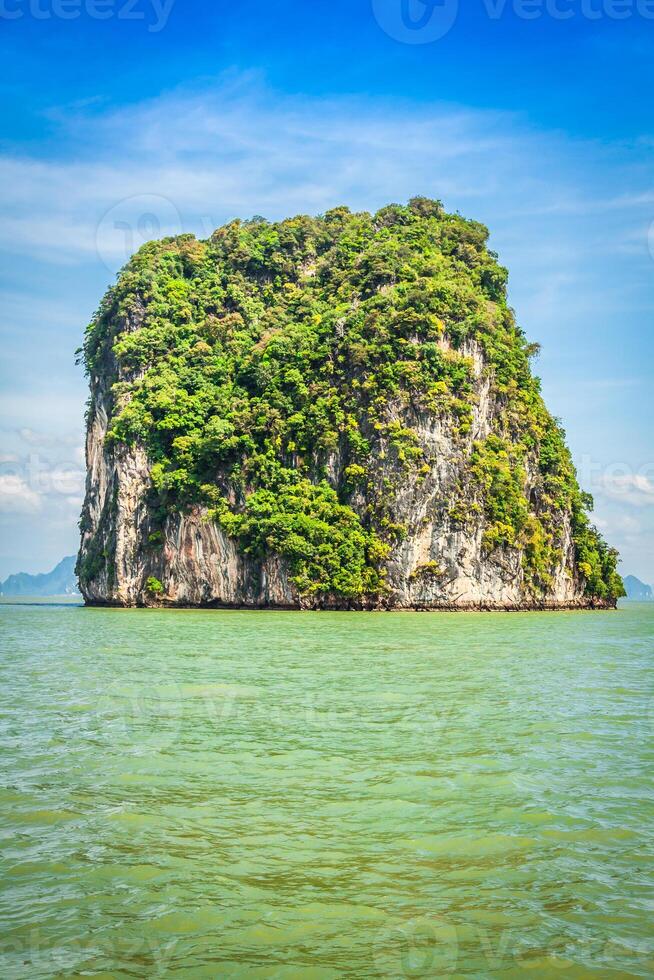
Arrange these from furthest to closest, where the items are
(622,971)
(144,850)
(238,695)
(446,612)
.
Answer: (446,612), (238,695), (144,850), (622,971)

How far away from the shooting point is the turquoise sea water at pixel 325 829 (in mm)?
5070

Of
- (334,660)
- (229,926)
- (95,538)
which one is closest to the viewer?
(229,926)

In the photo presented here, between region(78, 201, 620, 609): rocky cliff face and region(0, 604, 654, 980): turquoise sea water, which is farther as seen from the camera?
region(78, 201, 620, 609): rocky cliff face

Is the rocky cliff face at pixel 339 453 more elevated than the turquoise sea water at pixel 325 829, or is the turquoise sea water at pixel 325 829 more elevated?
the rocky cliff face at pixel 339 453

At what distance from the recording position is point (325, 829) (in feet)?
23.6

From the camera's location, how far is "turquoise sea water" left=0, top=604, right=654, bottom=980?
507 centimetres

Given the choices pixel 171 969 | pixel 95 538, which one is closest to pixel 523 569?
pixel 95 538

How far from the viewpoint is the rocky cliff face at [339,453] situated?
51.1 metres

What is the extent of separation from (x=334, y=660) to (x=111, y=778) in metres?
11.8

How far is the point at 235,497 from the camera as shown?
176 feet

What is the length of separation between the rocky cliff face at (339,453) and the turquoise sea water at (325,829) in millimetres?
35299

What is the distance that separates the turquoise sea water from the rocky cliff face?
3530 cm

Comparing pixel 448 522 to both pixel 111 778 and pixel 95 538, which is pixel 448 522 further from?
pixel 111 778

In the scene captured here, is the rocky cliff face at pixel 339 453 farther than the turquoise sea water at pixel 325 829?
Yes
